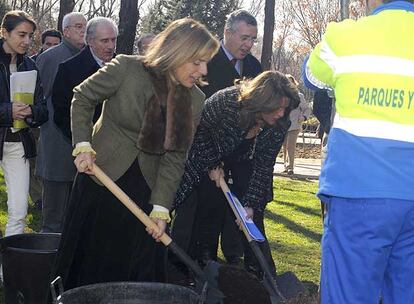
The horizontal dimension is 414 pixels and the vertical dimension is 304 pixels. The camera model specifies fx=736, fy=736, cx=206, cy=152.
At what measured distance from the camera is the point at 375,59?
292 cm

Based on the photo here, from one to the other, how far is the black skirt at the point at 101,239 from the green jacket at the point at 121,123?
3.3 inches

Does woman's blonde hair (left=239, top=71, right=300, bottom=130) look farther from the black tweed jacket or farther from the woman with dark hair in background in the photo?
the woman with dark hair in background

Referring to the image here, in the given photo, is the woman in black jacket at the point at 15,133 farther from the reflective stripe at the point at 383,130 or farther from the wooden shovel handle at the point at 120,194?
the reflective stripe at the point at 383,130

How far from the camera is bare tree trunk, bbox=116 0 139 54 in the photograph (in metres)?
10.9

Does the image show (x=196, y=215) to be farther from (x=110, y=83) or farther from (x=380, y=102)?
(x=380, y=102)

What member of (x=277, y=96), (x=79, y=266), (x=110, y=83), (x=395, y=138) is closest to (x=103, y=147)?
(x=110, y=83)

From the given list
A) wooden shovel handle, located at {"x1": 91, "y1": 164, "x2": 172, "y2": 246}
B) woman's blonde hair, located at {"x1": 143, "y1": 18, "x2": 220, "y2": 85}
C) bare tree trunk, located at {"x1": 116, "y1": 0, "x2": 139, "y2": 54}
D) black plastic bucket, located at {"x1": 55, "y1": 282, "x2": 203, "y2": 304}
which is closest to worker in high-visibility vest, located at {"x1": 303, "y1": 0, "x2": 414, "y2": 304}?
black plastic bucket, located at {"x1": 55, "y1": 282, "x2": 203, "y2": 304}

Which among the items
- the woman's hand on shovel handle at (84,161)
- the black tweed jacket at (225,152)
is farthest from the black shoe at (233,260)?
the woman's hand on shovel handle at (84,161)

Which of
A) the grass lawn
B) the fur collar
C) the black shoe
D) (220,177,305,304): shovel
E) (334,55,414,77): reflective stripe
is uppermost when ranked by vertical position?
(334,55,414,77): reflective stripe

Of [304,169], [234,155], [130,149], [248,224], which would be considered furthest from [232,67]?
[304,169]

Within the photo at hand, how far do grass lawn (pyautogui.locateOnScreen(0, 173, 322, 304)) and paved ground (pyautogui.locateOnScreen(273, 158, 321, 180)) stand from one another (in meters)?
2.74

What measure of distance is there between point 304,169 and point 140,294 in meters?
12.5

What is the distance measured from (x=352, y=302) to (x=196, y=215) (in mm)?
2911

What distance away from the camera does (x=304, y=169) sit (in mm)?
15828
